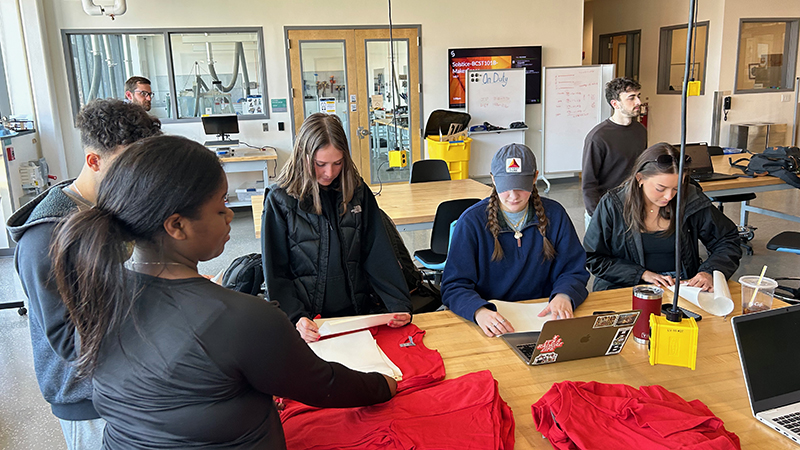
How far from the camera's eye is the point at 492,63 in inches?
316

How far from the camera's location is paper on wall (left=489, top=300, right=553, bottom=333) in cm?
185

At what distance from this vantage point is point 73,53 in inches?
274

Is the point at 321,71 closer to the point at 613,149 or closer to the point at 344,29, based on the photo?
the point at 344,29

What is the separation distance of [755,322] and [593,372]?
413mm

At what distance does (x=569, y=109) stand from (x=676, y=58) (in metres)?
2.91

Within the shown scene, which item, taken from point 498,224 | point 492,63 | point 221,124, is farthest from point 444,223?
point 492,63

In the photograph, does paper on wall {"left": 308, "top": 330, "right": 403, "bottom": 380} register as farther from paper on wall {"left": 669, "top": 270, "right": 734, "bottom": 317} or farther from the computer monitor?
the computer monitor

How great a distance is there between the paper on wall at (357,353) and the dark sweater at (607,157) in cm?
250

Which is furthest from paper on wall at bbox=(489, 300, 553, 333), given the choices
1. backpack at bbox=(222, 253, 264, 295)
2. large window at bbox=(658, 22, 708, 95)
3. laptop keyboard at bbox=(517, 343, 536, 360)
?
large window at bbox=(658, 22, 708, 95)

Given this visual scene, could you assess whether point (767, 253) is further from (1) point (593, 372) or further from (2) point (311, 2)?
(2) point (311, 2)

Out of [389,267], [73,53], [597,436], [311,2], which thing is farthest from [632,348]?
[73,53]

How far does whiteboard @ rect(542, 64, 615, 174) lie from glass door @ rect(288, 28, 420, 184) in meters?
1.86

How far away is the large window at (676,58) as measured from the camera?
9.12 m

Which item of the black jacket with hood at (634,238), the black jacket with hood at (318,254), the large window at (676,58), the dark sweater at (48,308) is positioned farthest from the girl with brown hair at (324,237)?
the large window at (676,58)
